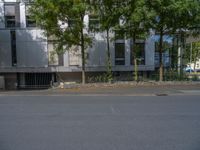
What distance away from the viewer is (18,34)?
2627 centimetres

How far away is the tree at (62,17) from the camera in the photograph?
16.1 meters

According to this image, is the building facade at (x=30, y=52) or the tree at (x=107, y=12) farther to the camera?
the building facade at (x=30, y=52)

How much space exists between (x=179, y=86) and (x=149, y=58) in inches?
387

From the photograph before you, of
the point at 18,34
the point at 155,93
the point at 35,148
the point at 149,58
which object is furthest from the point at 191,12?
the point at 18,34

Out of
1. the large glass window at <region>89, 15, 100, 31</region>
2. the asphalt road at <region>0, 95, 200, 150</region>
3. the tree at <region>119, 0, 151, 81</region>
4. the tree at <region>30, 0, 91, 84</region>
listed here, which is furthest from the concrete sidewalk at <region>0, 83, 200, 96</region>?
the asphalt road at <region>0, 95, 200, 150</region>

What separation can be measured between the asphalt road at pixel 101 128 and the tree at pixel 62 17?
8.14m

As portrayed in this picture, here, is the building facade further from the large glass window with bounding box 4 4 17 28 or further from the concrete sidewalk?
the concrete sidewalk

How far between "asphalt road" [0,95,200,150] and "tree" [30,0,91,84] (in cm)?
814

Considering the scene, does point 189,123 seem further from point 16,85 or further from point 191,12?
point 16,85

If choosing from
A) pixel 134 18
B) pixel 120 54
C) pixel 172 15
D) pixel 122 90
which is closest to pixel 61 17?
pixel 134 18

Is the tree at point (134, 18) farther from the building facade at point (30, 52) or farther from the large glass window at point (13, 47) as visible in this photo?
the large glass window at point (13, 47)

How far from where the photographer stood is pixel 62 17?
56.6 ft

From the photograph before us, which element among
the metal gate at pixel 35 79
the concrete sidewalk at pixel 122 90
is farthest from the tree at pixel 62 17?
the metal gate at pixel 35 79

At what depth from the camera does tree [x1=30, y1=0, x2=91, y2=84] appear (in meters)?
16.1
